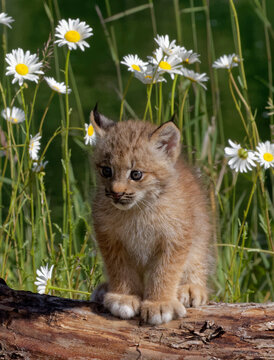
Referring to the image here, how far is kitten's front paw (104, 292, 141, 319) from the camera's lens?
3.41 meters

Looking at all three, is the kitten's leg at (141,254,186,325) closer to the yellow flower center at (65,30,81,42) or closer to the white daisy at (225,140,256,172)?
the white daisy at (225,140,256,172)

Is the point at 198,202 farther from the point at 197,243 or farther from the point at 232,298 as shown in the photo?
the point at 232,298

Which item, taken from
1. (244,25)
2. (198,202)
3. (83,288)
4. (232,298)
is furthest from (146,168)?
(244,25)

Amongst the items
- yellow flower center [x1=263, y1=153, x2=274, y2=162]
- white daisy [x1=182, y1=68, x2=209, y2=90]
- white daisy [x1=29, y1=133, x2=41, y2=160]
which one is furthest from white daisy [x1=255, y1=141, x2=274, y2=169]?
white daisy [x1=29, y1=133, x2=41, y2=160]

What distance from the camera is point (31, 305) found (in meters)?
3.33

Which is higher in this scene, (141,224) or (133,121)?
(133,121)

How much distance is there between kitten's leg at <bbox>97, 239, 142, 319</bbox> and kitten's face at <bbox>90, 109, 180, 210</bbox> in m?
0.29

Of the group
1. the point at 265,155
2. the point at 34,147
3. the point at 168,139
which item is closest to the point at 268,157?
the point at 265,155

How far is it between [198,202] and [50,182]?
16.4 ft

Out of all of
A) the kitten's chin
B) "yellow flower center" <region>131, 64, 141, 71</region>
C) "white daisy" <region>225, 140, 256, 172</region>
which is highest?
"yellow flower center" <region>131, 64, 141, 71</region>

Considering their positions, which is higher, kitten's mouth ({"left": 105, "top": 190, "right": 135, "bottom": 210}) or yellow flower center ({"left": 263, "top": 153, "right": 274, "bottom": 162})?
yellow flower center ({"left": 263, "top": 153, "right": 274, "bottom": 162})

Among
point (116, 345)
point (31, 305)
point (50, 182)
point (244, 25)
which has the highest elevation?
point (244, 25)

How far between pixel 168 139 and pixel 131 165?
0.95 ft

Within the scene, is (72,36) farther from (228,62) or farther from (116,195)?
(228,62)
